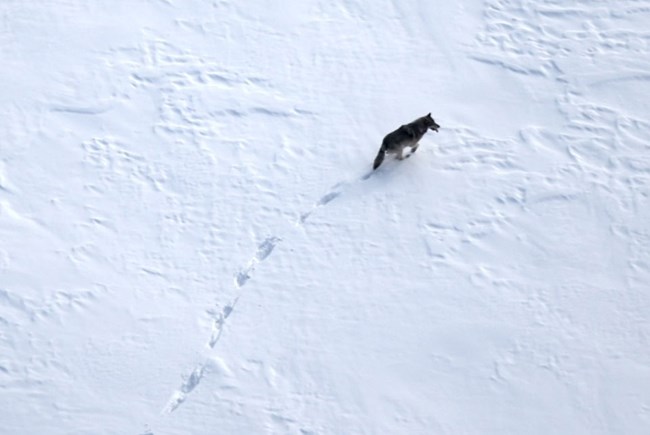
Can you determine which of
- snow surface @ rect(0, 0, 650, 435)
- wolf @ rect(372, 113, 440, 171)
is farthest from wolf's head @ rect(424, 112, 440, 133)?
snow surface @ rect(0, 0, 650, 435)

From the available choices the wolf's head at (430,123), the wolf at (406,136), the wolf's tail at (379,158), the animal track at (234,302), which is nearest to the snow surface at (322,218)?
the animal track at (234,302)

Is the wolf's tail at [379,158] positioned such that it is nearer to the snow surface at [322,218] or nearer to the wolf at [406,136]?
the wolf at [406,136]

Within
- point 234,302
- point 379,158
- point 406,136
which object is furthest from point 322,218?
point 234,302

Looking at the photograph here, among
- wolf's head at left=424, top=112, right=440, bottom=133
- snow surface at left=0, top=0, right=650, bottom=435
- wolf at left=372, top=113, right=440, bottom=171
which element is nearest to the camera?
snow surface at left=0, top=0, right=650, bottom=435

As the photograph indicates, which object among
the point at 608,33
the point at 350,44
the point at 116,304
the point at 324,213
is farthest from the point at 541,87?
the point at 116,304

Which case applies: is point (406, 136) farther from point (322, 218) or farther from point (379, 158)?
point (322, 218)

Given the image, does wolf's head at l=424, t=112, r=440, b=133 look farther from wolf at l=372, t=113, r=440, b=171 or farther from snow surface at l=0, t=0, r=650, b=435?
snow surface at l=0, t=0, r=650, b=435
